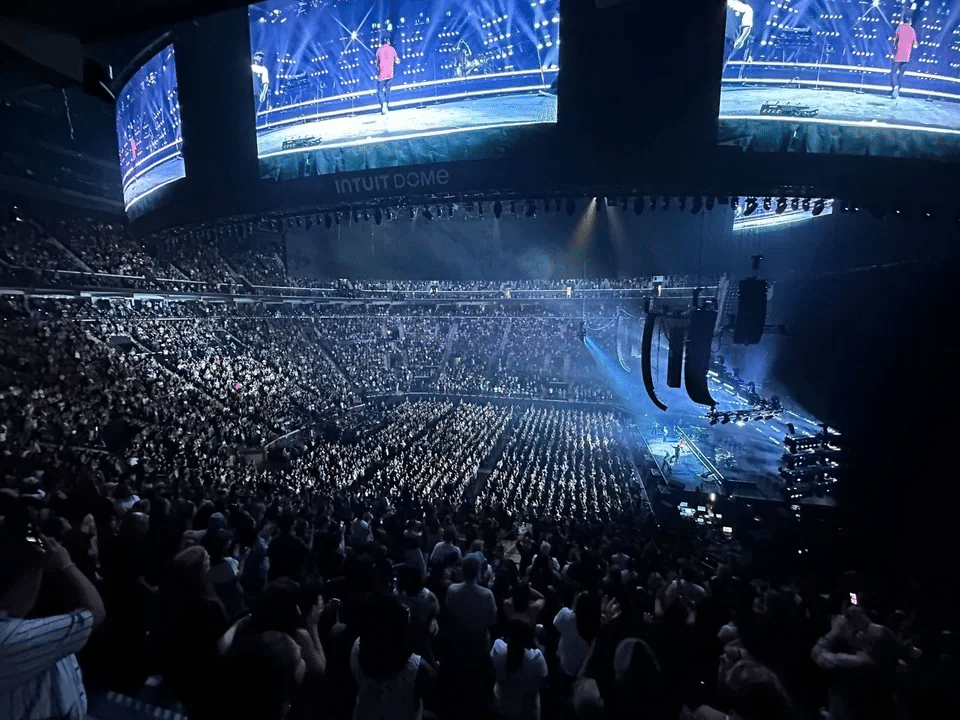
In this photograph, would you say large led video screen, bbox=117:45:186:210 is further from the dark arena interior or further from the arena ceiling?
the arena ceiling

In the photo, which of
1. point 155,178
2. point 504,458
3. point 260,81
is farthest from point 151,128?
point 504,458

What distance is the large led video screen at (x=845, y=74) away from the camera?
5.41m

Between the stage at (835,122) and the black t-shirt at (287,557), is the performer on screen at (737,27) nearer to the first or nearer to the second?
the stage at (835,122)

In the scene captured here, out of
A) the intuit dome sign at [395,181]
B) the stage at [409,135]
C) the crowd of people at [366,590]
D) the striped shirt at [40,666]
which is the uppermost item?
the stage at [409,135]

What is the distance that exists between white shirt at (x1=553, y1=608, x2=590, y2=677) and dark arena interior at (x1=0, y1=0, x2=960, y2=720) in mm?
27

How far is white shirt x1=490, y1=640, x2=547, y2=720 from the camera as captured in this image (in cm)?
277

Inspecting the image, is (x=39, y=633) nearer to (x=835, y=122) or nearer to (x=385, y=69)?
(x=385, y=69)

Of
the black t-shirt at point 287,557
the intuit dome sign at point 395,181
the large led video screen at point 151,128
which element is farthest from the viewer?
the large led video screen at point 151,128

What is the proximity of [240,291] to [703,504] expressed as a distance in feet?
89.0

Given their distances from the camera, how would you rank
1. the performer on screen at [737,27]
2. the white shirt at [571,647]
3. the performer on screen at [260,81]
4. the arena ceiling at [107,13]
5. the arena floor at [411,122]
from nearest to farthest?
the white shirt at [571,647] → the arena ceiling at [107,13] → the performer on screen at [737,27] → the arena floor at [411,122] → the performer on screen at [260,81]

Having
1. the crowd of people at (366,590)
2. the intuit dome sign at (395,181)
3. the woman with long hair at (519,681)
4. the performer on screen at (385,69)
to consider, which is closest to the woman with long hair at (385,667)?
the crowd of people at (366,590)

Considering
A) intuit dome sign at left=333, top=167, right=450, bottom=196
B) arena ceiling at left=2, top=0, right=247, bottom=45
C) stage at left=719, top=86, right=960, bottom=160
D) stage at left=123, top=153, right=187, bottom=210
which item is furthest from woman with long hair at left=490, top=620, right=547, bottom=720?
stage at left=123, top=153, right=187, bottom=210

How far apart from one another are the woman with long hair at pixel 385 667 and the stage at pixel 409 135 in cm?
528

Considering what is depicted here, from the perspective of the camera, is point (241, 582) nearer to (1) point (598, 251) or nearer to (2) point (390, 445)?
(2) point (390, 445)
